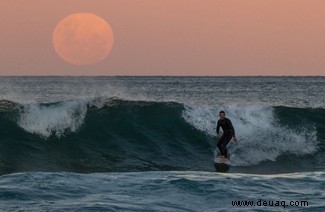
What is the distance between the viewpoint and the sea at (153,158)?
10.8 m

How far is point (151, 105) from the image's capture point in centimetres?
2595

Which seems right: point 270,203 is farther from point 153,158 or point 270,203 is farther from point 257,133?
point 257,133

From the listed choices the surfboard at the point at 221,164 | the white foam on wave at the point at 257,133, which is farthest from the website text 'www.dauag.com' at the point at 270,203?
the white foam on wave at the point at 257,133

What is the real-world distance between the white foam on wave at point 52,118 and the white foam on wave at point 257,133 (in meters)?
4.78

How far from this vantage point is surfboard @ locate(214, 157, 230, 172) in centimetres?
1827

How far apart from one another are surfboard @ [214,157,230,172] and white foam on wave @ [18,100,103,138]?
6.46 m

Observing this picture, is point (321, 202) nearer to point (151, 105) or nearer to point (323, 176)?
point (323, 176)

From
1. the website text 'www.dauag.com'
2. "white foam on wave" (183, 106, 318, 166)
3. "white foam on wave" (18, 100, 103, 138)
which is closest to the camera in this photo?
the website text 'www.dauag.com'

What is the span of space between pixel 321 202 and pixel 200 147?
37.6ft

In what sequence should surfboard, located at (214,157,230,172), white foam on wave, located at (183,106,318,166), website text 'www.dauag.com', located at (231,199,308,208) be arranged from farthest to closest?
white foam on wave, located at (183,106,318,166), surfboard, located at (214,157,230,172), website text 'www.dauag.com', located at (231,199,308,208)

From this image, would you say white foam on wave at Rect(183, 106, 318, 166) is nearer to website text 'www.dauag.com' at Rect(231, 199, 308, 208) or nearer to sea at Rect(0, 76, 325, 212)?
sea at Rect(0, 76, 325, 212)

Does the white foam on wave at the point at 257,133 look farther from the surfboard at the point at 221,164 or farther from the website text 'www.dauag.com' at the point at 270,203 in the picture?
the website text 'www.dauag.com' at the point at 270,203

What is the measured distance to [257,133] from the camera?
2305 cm

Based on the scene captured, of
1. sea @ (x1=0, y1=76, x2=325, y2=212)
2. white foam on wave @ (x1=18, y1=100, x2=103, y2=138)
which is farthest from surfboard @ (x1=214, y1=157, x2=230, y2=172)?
white foam on wave @ (x1=18, y1=100, x2=103, y2=138)
